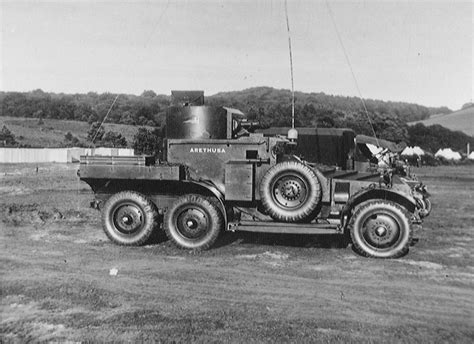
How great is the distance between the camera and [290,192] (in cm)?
959

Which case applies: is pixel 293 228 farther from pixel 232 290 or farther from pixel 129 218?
pixel 129 218

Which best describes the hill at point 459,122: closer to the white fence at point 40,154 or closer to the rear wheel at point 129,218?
the white fence at point 40,154

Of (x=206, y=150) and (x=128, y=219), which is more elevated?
(x=206, y=150)

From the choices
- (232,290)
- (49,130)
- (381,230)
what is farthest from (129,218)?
(49,130)

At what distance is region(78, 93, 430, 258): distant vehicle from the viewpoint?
946cm

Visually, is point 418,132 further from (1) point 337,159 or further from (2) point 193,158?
(2) point 193,158

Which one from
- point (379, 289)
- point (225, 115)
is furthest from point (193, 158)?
point (379, 289)

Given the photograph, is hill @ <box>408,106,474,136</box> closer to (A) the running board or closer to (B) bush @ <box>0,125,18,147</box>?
(B) bush @ <box>0,125,18,147</box>

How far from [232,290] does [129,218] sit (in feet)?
12.6

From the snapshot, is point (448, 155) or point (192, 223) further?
point (448, 155)

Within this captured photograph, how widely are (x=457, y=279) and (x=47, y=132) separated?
5415 centimetres

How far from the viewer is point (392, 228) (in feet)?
30.7

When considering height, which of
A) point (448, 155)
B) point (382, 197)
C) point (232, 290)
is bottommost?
point (232, 290)

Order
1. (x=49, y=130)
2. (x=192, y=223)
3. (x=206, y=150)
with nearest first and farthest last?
(x=192, y=223)
(x=206, y=150)
(x=49, y=130)
